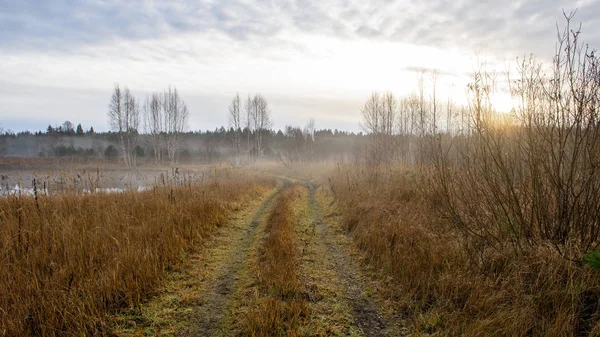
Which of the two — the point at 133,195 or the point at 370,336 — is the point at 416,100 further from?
the point at 370,336

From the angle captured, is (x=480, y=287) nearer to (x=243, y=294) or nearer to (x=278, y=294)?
(x=278, y=294)

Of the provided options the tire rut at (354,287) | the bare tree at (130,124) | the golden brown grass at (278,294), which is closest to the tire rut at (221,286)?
the golden brown grass at (278,294)

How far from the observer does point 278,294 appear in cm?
412

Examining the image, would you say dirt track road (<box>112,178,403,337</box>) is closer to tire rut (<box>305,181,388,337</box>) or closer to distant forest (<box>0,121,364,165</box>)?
tire rut (<box>305,181,388,337</box>)

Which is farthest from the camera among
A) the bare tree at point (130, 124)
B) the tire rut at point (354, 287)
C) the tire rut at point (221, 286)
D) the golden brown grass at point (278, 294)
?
the bare tree at point (130, 124)

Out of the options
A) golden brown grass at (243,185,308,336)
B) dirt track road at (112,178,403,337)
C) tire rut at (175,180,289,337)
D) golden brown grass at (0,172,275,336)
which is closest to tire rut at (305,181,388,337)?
dirt track road at (112,178,403,337)

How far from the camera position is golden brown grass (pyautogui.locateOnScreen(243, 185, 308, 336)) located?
10.9 ft

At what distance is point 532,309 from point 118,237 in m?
6.00

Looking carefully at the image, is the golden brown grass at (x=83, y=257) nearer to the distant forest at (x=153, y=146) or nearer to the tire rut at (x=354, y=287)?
the tire rut at (x=354, y=287)

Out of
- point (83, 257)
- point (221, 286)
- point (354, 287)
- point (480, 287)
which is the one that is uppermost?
point (83, 257)

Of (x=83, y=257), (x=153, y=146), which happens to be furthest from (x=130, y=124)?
(x=83, y=257)

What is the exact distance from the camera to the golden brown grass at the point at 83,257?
3.22 meters

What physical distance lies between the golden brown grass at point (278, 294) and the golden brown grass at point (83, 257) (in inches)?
60.1

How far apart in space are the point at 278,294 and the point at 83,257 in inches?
115
